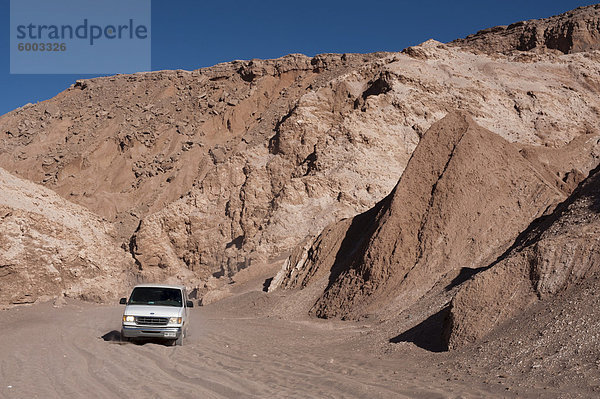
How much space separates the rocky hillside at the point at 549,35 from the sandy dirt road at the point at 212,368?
48.7 metres

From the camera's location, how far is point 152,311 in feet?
35.3

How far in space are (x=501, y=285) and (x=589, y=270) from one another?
1428 millimetres

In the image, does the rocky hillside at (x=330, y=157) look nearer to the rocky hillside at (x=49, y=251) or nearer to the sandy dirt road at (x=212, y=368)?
the sandy dirt road at (x=212, y=368)

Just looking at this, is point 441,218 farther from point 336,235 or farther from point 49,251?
point 49,251

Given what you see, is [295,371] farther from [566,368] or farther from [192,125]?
[192,125]

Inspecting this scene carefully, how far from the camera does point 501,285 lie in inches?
380

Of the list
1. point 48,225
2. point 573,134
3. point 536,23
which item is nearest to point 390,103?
point 573,134

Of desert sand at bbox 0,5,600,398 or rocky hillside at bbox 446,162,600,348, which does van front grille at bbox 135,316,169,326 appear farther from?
rocky hillside at bbox 446,162,600,348

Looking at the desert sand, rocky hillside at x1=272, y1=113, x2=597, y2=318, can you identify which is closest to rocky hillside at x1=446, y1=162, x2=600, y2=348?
the desert sand

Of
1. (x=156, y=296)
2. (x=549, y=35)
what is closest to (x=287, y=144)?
(x=156, y=296)

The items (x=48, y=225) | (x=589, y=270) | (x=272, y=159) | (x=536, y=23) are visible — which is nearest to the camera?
(x=589, y=270)

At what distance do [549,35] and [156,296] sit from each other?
5409 centimetres

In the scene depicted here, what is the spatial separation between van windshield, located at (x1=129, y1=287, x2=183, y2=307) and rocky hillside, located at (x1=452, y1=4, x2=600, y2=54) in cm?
4900

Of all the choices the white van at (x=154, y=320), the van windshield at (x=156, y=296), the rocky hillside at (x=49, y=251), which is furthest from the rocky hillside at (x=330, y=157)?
the rocky hillside at (x=49, y=251)
